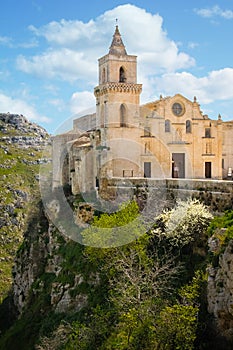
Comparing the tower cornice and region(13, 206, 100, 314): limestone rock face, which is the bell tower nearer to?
the tower cornice

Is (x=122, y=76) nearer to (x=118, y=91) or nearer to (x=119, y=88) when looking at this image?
(x=119, y=88)

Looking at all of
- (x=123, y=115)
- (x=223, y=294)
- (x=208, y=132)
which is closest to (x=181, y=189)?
(x=223, y=294)

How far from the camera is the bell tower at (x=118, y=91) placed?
4478 centimetres

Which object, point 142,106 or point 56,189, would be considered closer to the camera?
point 142,106

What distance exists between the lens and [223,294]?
2011 centimetres

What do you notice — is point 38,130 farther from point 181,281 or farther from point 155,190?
point 181,281

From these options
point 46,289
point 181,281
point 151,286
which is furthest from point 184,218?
point 46,289

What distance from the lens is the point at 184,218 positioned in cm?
2755

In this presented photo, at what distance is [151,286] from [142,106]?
2778 cm

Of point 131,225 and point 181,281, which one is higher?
point 131,225

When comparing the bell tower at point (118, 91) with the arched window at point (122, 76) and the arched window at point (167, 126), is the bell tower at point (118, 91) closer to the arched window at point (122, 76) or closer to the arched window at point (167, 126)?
the arched window at point (122, 76)

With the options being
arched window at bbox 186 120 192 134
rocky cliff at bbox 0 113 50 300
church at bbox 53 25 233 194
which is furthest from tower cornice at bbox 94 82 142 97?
rocky cliff at bbox 0 113 50 300

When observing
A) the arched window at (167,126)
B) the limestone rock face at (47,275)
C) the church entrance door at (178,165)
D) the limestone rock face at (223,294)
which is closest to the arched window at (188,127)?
the arched window at (167,126)

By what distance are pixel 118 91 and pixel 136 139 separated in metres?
4.62
